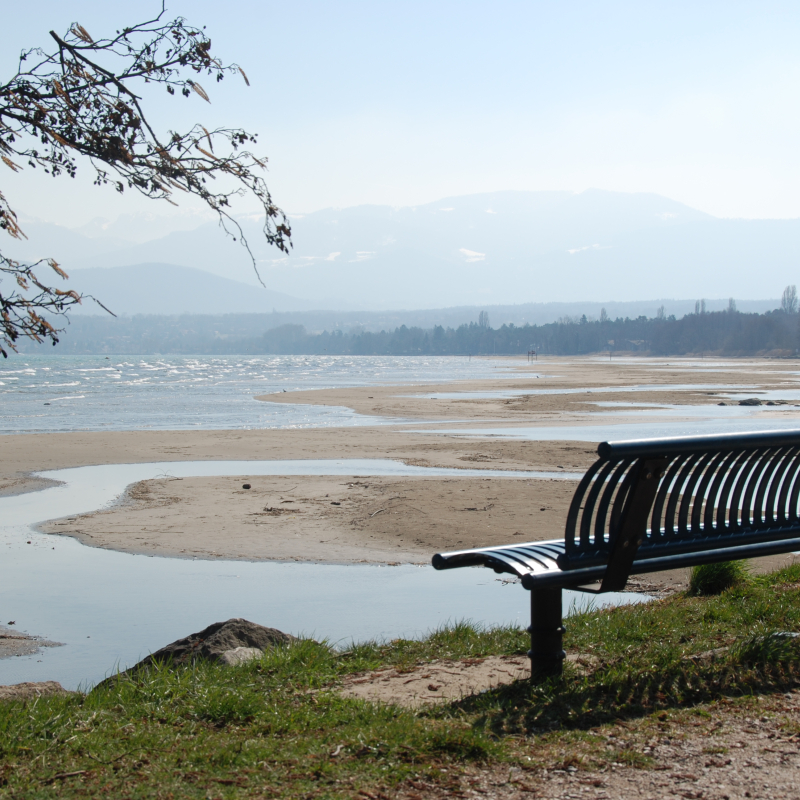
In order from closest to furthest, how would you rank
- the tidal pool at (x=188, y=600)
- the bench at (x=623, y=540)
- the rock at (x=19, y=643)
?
the bench at (x=623, y=540)
the rock at (x=19, y=643)
the tidal pool at (x=188, y=600)

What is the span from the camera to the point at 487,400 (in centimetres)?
3988

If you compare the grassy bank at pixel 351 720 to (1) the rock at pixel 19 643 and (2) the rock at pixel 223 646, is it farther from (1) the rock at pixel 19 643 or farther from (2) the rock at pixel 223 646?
(1) the rock at pixel 19 643

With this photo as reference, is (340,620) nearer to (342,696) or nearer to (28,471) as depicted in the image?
(342,696)

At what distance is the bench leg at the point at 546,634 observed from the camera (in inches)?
170

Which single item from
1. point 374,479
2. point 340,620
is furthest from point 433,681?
point 374,479

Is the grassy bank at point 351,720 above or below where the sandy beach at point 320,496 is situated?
above

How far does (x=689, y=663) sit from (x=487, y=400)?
35.5 m

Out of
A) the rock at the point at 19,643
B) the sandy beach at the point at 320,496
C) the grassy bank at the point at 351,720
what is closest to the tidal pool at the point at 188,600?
the rock at the point at 19,643

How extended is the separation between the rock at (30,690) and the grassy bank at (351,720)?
45cm

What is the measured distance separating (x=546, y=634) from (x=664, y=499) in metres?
0.95

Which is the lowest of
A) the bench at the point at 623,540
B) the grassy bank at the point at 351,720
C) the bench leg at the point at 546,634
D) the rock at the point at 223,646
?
the rock at the point at 223,646

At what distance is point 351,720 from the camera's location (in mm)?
3875

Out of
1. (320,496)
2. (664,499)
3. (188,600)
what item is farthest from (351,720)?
(320,496)

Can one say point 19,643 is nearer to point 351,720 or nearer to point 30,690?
point 30,690
